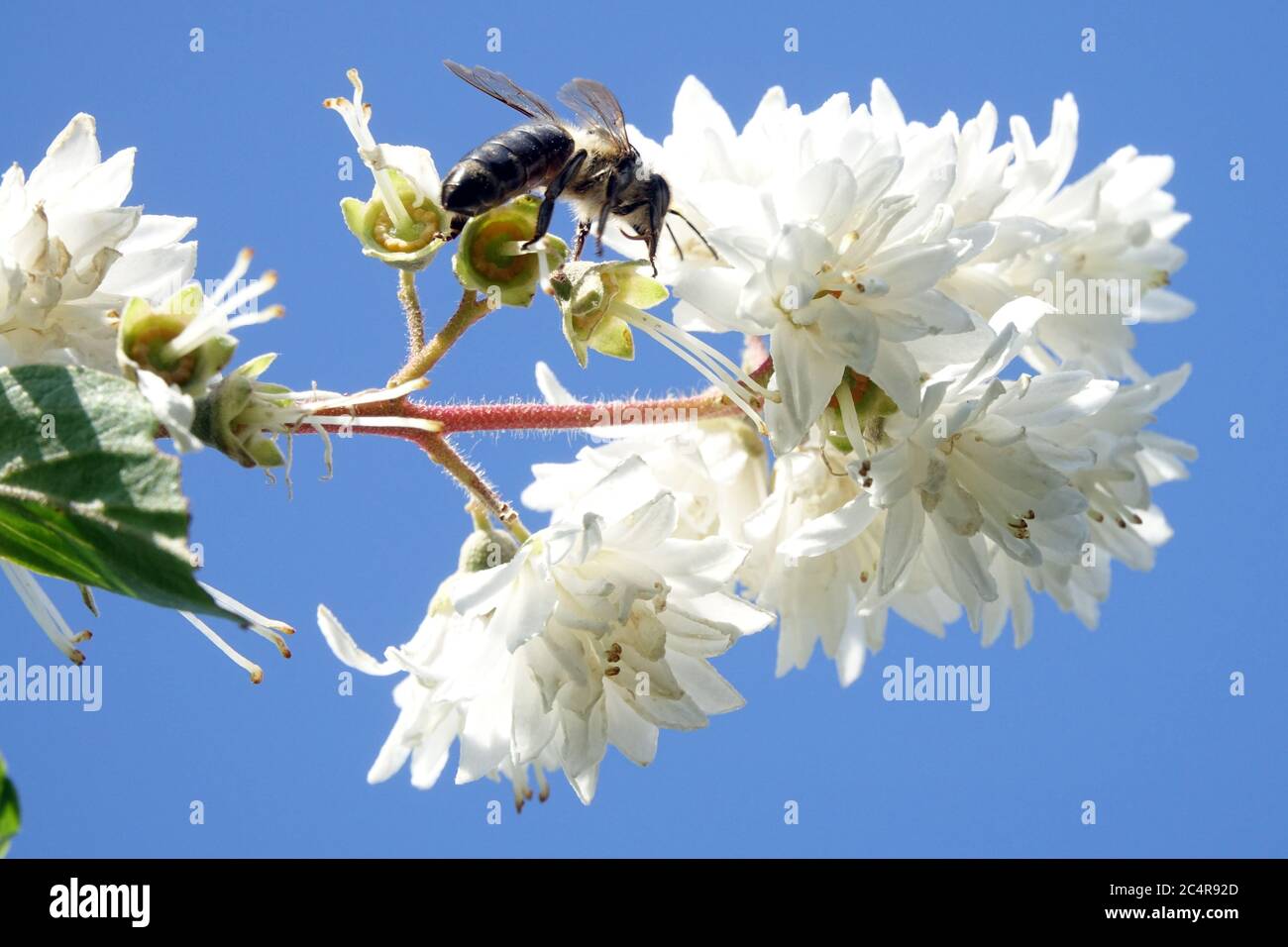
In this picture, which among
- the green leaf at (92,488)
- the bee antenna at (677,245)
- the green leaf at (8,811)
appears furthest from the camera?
the bee antenna at (677,245)

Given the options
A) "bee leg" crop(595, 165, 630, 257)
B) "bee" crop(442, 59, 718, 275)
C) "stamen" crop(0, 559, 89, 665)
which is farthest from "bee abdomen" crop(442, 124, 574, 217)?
"stamen" crop(0, 559, 89, 665)

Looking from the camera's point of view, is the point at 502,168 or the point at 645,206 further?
the point at 645,206

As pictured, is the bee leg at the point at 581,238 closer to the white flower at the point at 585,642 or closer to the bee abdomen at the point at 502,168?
the bee abdomen at the point at 502,168

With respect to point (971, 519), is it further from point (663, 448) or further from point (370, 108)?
point (370, 108)

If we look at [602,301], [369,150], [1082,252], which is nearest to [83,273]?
[369,150]

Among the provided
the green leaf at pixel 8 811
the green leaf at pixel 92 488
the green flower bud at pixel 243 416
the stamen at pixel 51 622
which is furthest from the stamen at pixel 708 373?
the green leaf at pixel 8 811

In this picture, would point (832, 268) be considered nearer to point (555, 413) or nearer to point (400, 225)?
point (555, 413)

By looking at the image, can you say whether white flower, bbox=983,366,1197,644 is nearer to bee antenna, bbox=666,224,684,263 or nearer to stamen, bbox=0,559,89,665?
bee antenna, bbox=666,224,684,263
